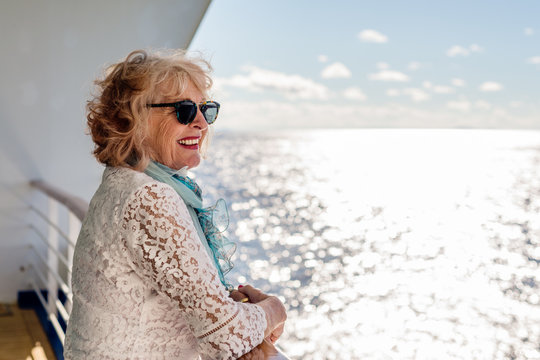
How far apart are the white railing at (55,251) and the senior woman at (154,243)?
841 millimetres

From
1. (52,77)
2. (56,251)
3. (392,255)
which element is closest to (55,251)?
(56,251)

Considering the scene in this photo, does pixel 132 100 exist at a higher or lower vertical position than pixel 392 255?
higher

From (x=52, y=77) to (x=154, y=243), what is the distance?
234cm

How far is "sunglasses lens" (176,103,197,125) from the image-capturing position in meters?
0.86

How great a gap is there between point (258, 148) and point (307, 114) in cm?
877

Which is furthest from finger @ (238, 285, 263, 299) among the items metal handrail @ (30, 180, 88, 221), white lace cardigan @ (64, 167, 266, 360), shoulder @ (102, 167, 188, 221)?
metal handrail @ (30, 180, 88, 221)

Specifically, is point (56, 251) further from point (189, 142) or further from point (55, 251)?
point (189, 142)

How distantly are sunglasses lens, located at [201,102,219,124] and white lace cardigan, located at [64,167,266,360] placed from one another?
0.19 metres

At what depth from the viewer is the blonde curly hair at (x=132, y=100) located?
2.73 feet

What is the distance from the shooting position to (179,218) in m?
0.70

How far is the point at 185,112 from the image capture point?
2.82 ft

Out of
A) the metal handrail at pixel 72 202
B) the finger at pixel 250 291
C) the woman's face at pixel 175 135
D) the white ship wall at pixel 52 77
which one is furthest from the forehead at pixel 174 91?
the white ship wall at pixel 52 77

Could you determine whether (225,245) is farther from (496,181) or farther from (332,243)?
(496,181)

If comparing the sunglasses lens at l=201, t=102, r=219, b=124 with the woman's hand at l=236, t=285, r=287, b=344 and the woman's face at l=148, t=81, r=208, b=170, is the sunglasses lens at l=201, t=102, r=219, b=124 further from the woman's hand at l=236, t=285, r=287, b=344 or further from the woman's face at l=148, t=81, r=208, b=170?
the woman's hand at l=236, t=285, r=287, b=344
